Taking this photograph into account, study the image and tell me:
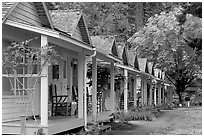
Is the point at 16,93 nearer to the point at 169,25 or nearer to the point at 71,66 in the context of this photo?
the point at 71,66

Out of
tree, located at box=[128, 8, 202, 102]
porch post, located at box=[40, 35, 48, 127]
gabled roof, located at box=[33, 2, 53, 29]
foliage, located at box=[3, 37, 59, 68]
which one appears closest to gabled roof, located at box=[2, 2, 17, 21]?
foliage, located at box=[3, 37, 59, 68]

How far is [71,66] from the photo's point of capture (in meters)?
15.5

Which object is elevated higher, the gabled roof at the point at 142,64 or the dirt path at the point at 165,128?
the gabled roof at the point at 142,64

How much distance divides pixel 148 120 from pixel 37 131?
1032cm

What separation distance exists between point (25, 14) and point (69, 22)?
3120 millimetres

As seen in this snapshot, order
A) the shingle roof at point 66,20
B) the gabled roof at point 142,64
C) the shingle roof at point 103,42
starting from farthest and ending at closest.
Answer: the gabled roof at point 142,64, the shingle roof at point 103,42, the shingle roof at point 66,20

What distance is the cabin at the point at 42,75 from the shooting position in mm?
8945

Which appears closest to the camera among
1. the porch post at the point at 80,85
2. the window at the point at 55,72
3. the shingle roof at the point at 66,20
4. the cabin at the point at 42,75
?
the cabin at the point at 42,75

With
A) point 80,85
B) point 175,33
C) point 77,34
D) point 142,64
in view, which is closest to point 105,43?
point 175,33

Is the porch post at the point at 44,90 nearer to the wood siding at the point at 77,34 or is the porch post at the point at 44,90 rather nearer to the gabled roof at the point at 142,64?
the wood siding at the point at 77,34

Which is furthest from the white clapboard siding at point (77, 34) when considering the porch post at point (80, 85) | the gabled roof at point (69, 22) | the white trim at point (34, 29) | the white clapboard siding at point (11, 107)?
the white trim at point (34, 29)

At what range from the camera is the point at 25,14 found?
1023 centimetres

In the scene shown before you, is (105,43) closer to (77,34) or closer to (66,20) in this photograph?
(77,34)

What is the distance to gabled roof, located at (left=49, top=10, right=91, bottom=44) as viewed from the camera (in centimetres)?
1281
